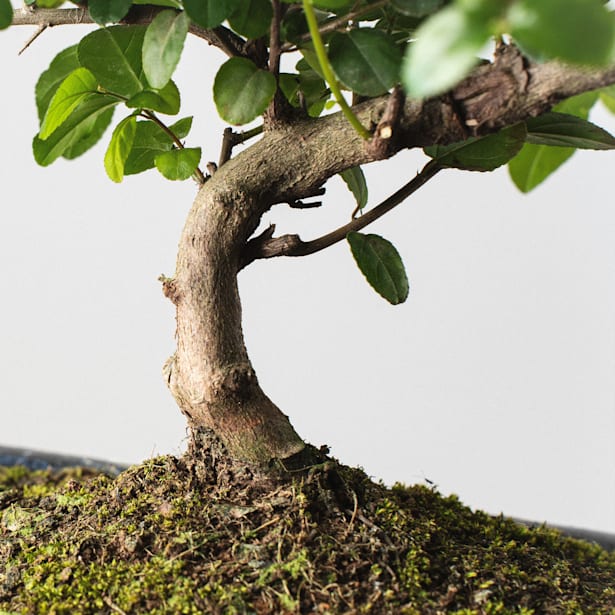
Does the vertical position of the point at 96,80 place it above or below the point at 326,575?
above

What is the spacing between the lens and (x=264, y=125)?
97 centimetres

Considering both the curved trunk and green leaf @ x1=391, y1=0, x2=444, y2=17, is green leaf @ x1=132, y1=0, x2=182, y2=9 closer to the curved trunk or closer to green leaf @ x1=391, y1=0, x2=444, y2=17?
the curved trunk

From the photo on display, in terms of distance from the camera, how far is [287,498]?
932 millimetres

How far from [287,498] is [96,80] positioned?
1.77 ft

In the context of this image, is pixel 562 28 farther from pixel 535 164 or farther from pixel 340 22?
pixel 535 164

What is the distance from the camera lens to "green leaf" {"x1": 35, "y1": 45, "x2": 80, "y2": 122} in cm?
102

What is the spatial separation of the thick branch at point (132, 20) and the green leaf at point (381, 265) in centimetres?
26

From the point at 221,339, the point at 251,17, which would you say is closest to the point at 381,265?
the point at 221,339

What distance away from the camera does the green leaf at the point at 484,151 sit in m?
0.91

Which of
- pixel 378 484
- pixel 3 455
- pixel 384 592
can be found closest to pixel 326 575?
pixel 384 592

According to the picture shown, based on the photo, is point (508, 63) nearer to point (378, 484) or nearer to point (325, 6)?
point (325, 6)

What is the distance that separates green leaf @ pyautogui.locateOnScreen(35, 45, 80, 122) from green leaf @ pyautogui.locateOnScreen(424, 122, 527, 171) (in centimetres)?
46

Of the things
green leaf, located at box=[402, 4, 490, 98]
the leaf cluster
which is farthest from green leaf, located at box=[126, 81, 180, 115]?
green leaf, located at box=[402, 4, 490, 98]

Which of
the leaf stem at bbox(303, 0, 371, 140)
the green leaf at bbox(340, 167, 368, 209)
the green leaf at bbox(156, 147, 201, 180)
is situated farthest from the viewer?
the green leaf at bbox(340, 167, 368, 209)
